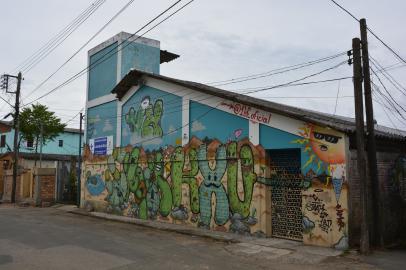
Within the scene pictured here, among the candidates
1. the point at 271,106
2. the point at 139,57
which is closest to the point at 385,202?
the point at 271,106

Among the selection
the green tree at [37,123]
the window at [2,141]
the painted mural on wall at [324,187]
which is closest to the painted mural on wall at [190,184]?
the painted mural on wall at [324,187]

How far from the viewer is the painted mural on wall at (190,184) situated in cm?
1353

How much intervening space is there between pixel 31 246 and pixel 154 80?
29.9 feet

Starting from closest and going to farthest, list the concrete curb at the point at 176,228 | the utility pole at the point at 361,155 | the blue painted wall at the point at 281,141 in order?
the utility pole at the point at 361,155 < the blue painted wall at the point at 281,141 < the concrete curb at the point at 176,228

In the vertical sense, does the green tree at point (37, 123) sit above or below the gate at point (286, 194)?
above

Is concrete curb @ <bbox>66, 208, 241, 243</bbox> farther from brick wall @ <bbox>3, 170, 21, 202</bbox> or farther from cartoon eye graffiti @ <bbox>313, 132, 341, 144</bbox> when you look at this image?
brick wall @ <bbox>3, 170, 21, 202</bbox>

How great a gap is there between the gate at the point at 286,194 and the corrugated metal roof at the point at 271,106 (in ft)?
4.30

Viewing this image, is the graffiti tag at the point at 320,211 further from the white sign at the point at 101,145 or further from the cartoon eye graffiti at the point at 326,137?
the white sign at the point at 101,145

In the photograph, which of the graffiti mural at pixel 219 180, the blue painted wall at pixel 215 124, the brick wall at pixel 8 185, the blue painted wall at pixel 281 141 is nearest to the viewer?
the graffiti mural at pixel 219 180

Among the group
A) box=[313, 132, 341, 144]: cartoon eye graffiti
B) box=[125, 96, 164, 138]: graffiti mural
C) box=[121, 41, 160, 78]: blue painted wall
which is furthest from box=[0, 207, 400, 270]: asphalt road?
box=[121, 41, 160, 78]: blue painted wall

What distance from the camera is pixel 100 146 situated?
21.4m

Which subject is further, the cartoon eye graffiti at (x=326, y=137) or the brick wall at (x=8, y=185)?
the brick wall at (x=8, y=185)

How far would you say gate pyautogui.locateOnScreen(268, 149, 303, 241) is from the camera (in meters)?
12.5

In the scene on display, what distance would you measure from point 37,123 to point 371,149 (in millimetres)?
32396
